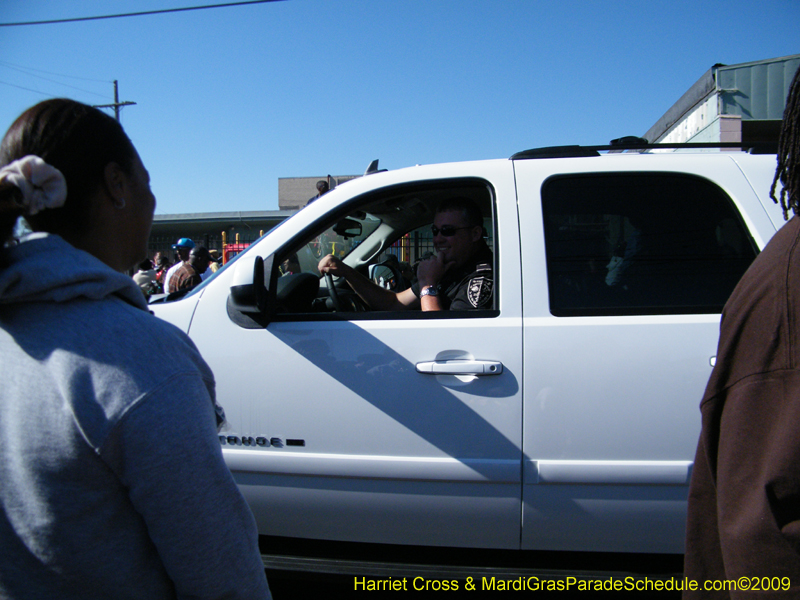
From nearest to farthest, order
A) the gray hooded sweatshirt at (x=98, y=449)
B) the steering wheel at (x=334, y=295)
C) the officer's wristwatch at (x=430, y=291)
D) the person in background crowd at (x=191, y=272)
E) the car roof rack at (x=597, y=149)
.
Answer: the gray hooded sweatshirt at (x=98, y=449)
the car roof rack at (x=597, y=149)
the officer's wristwatch at (x=430, y=291)
the steering wheel at (x=334, y=295)
the person in background crowd at (x=191, y=272)

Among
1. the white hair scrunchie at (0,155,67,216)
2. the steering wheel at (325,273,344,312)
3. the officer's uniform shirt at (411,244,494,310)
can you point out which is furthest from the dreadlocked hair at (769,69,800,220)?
the steering wheel at (325,273,344,312)

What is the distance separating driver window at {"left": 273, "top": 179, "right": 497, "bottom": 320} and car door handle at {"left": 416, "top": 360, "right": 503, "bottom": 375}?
0.65 ft

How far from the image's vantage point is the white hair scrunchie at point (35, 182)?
77 centimetres

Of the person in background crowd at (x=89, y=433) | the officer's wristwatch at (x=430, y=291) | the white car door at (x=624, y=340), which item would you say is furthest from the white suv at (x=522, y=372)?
the person in background crowd at (x=89, y=433)

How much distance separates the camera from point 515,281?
6.81 ft

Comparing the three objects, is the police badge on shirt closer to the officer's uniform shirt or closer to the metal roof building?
the officer's uniform shirt

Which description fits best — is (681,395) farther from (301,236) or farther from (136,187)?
(136,187)

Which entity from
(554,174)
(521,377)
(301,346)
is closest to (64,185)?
(301,346)

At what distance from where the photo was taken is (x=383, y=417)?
205cm

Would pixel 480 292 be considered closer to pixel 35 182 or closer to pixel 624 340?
pixel 624 340

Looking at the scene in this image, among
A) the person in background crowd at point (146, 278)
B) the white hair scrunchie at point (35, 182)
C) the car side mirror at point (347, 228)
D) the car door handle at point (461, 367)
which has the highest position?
the white hair scrunchie at point (35, 182)

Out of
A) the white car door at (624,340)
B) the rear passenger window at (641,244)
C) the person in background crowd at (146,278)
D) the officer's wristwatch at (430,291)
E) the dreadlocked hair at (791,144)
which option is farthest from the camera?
the person in background crowd at (146,278)

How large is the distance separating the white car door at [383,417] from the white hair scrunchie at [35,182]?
1376 mm

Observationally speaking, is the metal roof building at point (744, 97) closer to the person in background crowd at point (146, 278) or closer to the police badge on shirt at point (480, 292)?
the police badge on shirt at point (480, 292)
